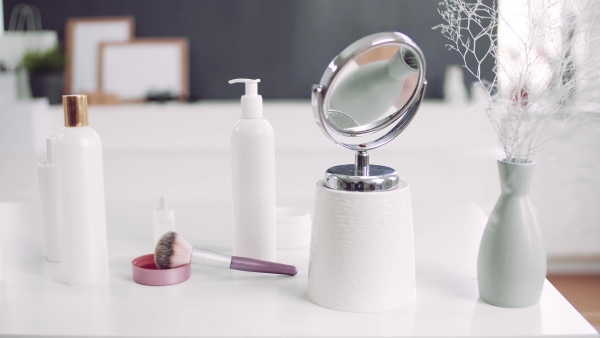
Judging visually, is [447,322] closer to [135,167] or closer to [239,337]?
[239,337]

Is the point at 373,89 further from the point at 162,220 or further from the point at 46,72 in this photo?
the point at 46,72

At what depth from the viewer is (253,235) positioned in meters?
0.88

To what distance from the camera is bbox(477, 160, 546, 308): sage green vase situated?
725 millimetres

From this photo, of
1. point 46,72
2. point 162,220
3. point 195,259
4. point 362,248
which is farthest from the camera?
point 46,72

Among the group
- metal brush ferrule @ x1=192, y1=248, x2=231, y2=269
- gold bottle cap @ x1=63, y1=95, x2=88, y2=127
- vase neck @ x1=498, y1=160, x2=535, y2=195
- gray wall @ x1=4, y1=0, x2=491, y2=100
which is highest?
gray wall @ x1=4, y1=0, x2=491, y2=100

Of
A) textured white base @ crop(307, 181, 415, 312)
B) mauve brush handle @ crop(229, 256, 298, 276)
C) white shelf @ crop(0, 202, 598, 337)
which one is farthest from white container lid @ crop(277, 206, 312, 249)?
textured white base @ crop(307, 181, 415, 312)

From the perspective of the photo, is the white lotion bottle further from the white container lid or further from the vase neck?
the vase neck

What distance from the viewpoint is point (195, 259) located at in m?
0.82

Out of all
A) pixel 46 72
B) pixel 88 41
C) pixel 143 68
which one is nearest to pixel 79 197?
pixel 46 72

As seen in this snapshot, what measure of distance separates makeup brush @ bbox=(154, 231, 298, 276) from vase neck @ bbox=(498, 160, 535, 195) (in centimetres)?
30

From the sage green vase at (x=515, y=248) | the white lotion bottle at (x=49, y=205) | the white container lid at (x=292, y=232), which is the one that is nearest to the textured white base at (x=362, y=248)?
the sage green vase at (x=515, y=248)

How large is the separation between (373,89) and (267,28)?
284cm

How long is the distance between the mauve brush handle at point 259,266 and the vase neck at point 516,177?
30 cm

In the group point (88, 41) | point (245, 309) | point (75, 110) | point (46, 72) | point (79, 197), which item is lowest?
point (245, 309)
